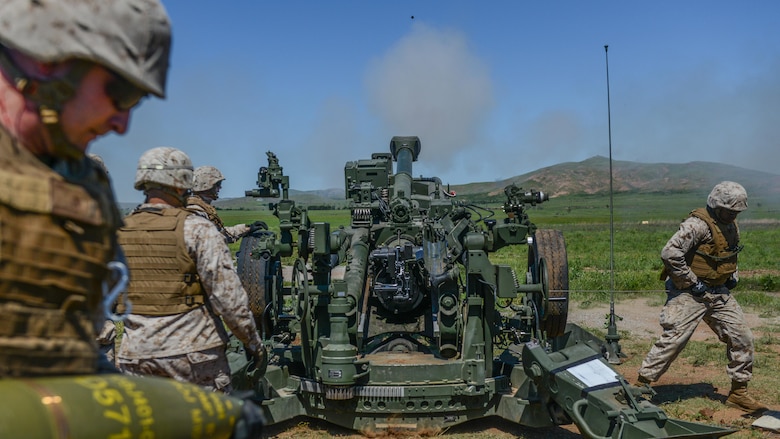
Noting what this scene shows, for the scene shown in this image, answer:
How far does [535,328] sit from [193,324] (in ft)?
14.4

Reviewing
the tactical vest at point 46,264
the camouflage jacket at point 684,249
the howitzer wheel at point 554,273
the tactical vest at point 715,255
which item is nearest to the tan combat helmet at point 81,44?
the tactical vest at point 46,264

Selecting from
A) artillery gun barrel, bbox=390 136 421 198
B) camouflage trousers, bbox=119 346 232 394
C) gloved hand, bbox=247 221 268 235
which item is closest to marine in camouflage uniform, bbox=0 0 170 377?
camouflage trousers, bbox=119 346 232 394

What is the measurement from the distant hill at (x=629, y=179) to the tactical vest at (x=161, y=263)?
11.1ft

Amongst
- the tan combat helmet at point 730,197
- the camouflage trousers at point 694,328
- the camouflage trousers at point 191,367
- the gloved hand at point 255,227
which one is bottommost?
the camouflage trousers at point 694,328

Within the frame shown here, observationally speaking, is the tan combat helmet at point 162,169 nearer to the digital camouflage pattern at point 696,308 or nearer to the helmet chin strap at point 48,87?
the helmet chin strap at point 48,87

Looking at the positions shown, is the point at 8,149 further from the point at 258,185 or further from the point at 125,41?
the point at 258,185

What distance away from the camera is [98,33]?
1.48 m

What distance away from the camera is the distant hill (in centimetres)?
3516

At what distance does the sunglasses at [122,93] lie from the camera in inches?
60.6

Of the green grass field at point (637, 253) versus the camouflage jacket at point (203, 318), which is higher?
the camouflage jacket at point (203, 318)

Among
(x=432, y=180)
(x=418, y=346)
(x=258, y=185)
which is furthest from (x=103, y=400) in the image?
(x=432, y=180)

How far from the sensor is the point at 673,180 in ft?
229

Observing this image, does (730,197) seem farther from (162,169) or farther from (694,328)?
(162,169)

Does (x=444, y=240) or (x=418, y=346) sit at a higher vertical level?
(x=444, y=240)
